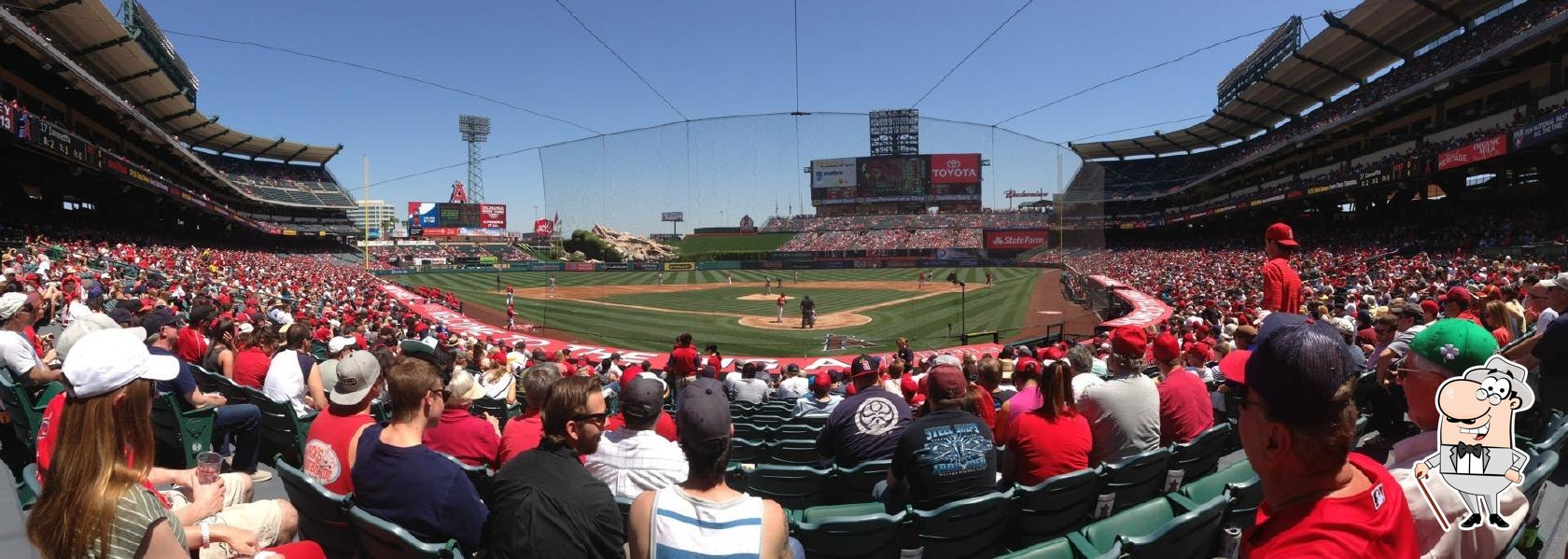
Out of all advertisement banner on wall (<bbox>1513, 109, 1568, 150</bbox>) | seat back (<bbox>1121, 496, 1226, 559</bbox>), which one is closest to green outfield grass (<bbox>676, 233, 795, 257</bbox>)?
seat back (<bbox>1121, 496, 1226, 559</bbox>)

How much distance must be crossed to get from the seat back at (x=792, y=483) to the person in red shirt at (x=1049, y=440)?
1219mm

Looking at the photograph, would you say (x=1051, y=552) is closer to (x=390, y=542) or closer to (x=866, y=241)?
(x=390, y=542)

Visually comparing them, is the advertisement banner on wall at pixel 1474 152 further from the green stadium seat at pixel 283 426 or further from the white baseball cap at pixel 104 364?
the white baseball cap at pixel 104 364

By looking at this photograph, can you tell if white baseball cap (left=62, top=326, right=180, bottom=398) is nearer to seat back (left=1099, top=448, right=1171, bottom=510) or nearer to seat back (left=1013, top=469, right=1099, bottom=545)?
seat back (left=1013, top=469, right=1099, bottom=545)

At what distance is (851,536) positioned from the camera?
3.22 meters

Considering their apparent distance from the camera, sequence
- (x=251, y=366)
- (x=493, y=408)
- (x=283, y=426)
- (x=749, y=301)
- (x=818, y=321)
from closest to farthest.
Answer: (x=283, y=426) < (x=251, y=366) < (x=493, y=408) < (x=818, y=321) < (x=749, y=301)

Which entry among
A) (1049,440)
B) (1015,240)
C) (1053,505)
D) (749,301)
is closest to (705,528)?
(1053,505)

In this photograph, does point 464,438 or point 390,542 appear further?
point 464,438

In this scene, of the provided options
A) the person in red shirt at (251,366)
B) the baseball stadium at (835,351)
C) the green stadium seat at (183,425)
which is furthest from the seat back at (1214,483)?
the person in red shirt at (251,366)

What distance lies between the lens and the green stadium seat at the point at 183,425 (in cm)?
524

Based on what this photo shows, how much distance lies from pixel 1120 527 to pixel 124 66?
2366 inches

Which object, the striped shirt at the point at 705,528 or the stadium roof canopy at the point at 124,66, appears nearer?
the striped shirt at the point at 705,528

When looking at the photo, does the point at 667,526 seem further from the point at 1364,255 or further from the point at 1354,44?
the point at 1354,44

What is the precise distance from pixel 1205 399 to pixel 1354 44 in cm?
4838
